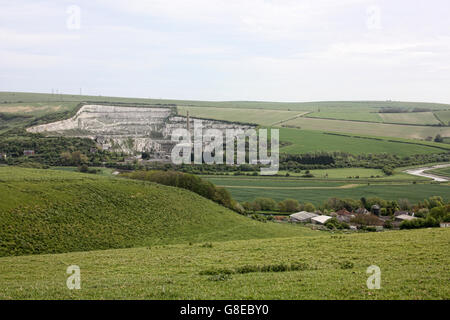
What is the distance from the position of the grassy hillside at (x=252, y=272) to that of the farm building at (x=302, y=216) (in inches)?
1157

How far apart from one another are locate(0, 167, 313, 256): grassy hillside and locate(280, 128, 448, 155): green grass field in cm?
7224

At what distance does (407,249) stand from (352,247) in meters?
3.28

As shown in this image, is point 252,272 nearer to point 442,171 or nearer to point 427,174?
point 427,174

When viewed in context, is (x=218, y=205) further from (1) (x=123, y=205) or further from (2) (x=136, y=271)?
(2) (x=136, y=271)

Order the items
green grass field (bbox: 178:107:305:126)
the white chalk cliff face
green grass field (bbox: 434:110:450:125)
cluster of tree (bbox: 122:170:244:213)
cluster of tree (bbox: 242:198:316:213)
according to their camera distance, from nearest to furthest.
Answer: cluster of tree (bbox: 122:170:244:213), cluster of tree (bbox: 242:198:316:213), the white chalk cliff face, green grass field (bbox: 434:110:450:125), green grass field (bbox: 178:107:305:126)

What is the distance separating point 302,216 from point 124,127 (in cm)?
12170

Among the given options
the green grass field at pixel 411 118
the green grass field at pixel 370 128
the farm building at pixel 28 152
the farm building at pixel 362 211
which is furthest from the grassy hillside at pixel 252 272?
the green grass field at pixel 411 118

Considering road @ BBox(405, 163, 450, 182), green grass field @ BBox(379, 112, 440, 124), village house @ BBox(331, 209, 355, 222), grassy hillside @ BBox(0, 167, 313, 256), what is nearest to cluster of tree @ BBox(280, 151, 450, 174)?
road @ BBox(405, 163, 450, 182)

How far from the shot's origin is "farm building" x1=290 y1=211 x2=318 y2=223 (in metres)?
58.5

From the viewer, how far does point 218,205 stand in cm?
5647

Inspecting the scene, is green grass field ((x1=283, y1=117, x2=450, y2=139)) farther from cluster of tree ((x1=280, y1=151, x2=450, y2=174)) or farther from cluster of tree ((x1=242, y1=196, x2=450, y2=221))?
cluster of tree ((x1=242, y1=196, x2=450, y2=221))

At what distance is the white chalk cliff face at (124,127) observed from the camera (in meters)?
129
